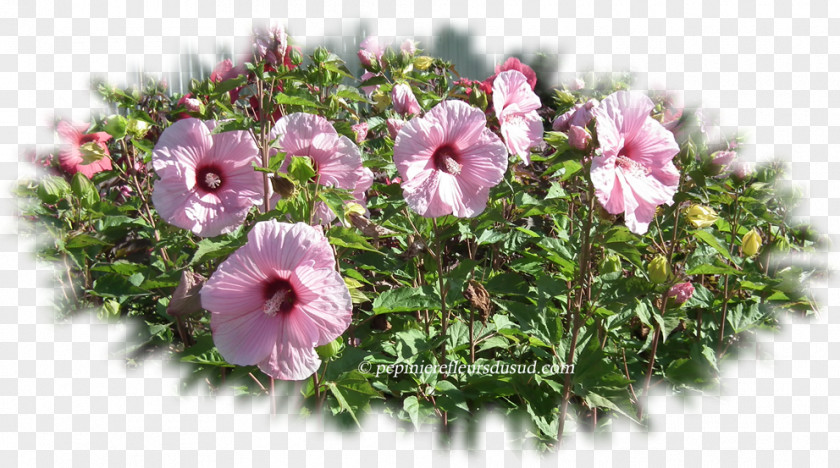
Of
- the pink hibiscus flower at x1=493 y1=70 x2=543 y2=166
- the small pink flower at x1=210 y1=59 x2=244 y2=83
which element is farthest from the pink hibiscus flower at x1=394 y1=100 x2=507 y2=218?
the small pink flower at x1=210 y1=59 x2=244 y2=83

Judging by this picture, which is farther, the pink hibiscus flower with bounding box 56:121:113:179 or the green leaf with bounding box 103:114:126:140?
the pink hibiscus flower with bounding box 56:121:113:179

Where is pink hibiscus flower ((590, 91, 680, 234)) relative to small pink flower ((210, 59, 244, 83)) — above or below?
above

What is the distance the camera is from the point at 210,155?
1.37m

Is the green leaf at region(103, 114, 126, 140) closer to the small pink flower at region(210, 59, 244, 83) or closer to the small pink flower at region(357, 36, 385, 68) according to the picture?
the small pink flower at region(210, 59, 244, 83)

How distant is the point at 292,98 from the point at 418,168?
1.27 ft

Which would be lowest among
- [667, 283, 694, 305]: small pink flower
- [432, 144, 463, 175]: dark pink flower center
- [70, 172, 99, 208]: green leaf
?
[70, 172, 99, 208]: green leaf

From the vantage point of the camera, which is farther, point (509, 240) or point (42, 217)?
point (42, 217)

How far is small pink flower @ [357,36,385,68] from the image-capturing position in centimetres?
228

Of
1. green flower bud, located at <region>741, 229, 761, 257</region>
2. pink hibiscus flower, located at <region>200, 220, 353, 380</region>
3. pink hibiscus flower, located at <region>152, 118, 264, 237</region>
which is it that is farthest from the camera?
green flower bud, located at <region>741, 229, 761, 257</region>

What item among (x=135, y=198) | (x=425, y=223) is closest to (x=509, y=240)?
(x=425, y=223)

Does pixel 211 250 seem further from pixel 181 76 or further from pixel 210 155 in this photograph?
pixel 181 76

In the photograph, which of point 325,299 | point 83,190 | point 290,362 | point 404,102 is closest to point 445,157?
point 404,102

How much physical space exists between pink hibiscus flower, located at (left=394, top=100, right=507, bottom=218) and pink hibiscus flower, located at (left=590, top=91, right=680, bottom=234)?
0.85 ft

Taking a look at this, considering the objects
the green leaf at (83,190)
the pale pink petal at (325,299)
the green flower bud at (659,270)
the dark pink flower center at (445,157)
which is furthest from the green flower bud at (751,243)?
the green leaf at (83,190)
